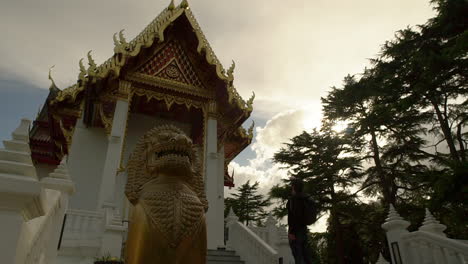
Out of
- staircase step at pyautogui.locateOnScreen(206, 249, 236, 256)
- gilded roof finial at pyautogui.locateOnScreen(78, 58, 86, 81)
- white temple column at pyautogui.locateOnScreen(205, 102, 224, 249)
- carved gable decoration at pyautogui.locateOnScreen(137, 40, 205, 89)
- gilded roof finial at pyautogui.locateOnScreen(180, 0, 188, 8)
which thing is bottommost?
staircase step at pyautogui.locateOnScreen(206, 249, 236, 256)

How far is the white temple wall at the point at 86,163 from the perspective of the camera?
913cm

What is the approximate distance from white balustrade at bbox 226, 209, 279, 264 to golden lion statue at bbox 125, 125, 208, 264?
4.14 metres

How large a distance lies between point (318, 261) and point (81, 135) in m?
19.6

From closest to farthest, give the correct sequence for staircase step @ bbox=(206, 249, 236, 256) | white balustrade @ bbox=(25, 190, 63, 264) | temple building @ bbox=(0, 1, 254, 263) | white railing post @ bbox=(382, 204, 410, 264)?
white balustrade @ bbox=(25, 190, 63, 264), white railing post @ bbox=(382, 204, 410, 264), staircase step @ bbox=(206, 249, 236, 256), temple building @ bbox=(0, 1, 254, 263)

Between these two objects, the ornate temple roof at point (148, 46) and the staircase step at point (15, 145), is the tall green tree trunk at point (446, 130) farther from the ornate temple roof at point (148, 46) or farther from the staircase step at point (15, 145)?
the staircase step at point (15, 145)

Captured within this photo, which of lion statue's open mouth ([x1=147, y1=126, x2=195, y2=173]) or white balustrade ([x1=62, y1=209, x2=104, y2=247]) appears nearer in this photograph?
lion statue's open mouth ([x1=147, y1=126, x2=195, y2=173])

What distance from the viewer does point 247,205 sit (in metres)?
29.4

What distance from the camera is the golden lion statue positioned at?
2012 mm

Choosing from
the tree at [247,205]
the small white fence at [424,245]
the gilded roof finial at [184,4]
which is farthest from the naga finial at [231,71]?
the tree at [247,205]

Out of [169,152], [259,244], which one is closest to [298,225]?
[169,152]

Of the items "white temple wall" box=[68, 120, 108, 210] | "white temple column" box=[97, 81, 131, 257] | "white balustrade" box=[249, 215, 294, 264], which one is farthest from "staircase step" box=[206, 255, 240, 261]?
"white temple wall" box=[68, 120, 108, 210]

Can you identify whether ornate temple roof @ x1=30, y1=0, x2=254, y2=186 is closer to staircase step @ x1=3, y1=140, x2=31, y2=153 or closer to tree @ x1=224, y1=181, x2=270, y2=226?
staircase step @ x1=3, y1=140, x2=31, y2=153

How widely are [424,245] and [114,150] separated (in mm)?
6755

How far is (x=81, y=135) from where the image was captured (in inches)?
391
